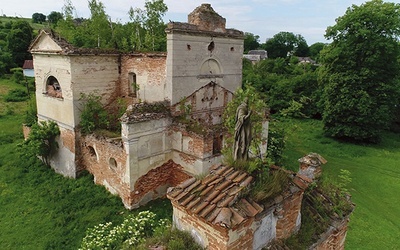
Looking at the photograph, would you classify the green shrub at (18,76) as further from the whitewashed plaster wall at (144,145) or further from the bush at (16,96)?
the whitewashed plaster wall at (144,145)

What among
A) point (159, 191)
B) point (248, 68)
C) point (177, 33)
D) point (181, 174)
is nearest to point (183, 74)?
point (177, 33)

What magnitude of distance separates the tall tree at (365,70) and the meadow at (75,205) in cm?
525

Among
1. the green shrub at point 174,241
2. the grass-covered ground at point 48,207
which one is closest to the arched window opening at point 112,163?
the grass-covered ground at point 48,207

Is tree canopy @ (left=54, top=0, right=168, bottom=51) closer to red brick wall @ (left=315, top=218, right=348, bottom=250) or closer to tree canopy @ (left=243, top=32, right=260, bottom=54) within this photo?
red brick wall @ (left=315, top=218, right=348, bottom=250)

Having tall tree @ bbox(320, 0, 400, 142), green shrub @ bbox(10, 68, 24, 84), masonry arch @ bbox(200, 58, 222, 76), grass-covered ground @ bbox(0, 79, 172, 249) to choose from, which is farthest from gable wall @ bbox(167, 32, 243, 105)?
green shrub @ bbox(10, 68, 24, 84)

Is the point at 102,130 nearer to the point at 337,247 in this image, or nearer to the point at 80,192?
the point at 80,192

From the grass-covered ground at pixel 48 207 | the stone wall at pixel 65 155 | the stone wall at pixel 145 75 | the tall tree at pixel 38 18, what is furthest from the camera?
the tall tree at pixel 38 18

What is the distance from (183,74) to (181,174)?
178 inches

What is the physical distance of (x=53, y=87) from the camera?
1642cm

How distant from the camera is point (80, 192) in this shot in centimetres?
1420

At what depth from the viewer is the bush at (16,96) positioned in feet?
111

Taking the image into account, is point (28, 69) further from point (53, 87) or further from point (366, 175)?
point (366, 175)

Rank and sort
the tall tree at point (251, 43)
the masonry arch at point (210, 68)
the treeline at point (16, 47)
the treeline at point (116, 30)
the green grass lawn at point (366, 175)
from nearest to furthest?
the green grass lawn at point (366, 175), the masonry arch at point (210, 68), the treeline at point (116, 30), the treeline at point (16, 47), the tall tree at point (251, 43)

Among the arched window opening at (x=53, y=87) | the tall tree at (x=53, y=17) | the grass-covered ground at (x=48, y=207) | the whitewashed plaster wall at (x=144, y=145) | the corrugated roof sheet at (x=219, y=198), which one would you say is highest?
the tall tree at (x=53, y=17)
